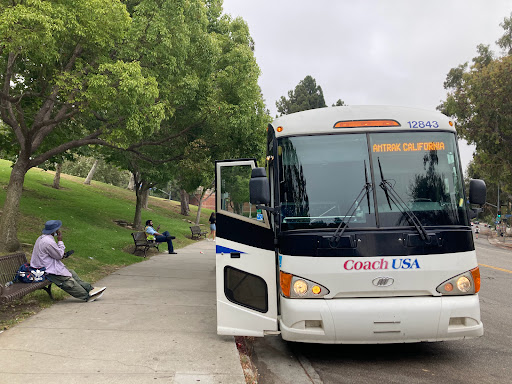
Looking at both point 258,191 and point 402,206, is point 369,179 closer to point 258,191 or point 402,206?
point 402,206

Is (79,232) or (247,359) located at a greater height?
(79,232)

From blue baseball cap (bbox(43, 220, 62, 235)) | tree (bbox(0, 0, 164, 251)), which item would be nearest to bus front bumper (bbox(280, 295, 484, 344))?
blue baseball cap (bbox(43, 220, 62, 235))

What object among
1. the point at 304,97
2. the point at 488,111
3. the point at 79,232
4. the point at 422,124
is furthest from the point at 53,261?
the point at 304,97

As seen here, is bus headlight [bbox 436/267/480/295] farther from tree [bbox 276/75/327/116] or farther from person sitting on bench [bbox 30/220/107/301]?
tree [bbox 276/75/327/116]

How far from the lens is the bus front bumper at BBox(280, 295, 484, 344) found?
4770mm

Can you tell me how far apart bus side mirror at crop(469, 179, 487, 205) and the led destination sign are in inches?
23.2

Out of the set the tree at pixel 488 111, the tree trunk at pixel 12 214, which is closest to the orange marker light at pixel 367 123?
the tree trunk at pixel 12 214

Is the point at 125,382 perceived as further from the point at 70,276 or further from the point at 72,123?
the point at 72,123

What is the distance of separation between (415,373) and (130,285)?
6.57 meters

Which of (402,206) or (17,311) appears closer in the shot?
(402,206)

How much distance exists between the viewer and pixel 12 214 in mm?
12312

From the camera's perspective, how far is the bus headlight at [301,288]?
487cm

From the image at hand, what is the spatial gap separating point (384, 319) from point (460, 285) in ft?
3.05

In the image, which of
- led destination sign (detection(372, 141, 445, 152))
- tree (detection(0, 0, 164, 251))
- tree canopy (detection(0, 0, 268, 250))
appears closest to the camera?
led destination sign (detection(372, 141, 445, 152))
